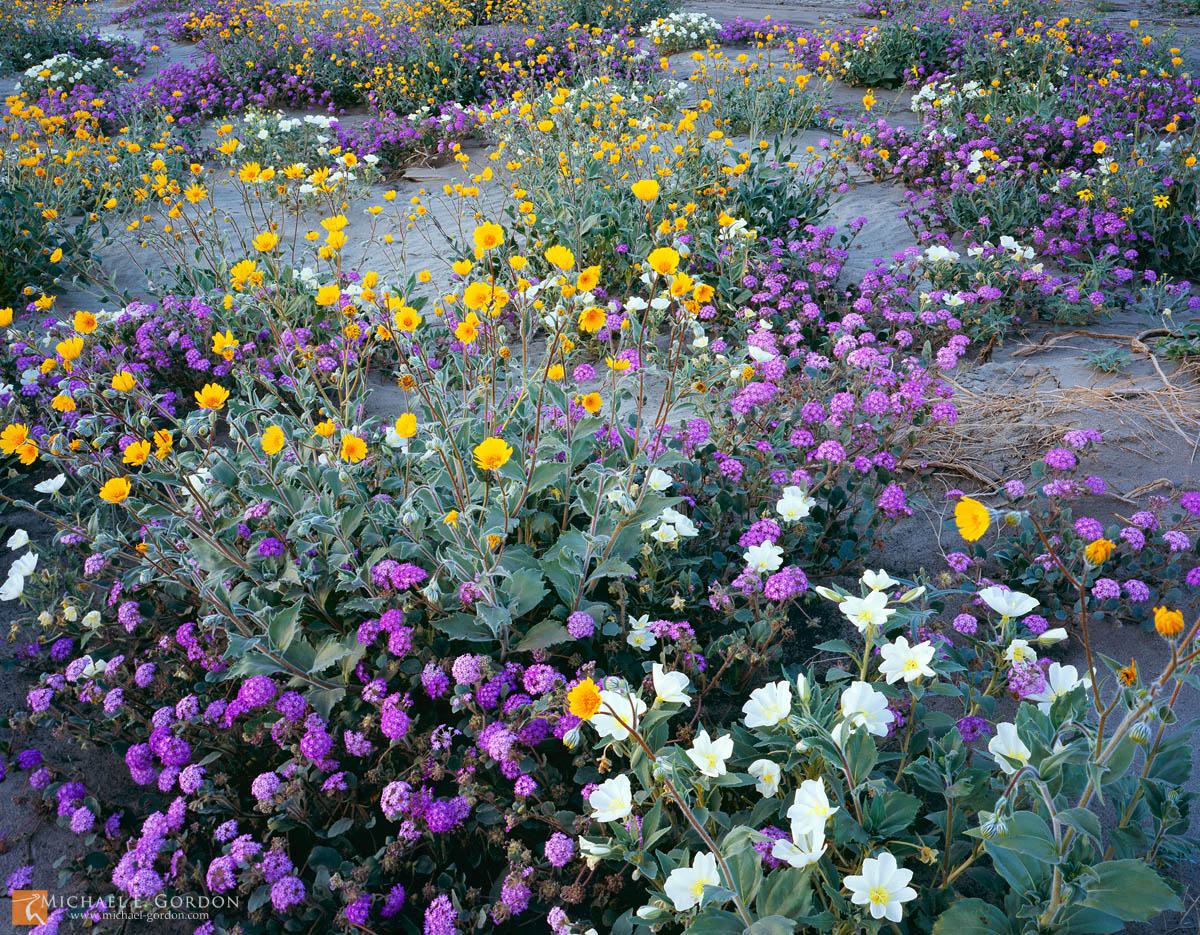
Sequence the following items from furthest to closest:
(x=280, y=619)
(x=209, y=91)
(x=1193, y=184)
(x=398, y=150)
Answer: (x=209, y=91), (x=398, y=150), (x=1193, y=184), (x=280, y=619)

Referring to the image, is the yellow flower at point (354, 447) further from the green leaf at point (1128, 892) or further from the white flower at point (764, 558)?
the green leaf at point (1128, 892)

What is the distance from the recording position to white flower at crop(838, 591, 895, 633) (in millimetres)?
1634

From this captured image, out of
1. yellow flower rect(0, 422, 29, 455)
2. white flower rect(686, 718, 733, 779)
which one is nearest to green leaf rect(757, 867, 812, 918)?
white flower rect(686, 718, 733, 779)

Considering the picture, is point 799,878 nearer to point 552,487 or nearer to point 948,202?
point 552,487

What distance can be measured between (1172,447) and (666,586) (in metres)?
2.57

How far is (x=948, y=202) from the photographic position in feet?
18.0

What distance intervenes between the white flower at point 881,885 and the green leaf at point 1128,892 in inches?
11.7

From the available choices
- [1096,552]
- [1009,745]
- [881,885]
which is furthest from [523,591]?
[1096,552]

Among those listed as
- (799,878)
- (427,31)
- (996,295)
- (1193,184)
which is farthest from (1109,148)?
(427,31)

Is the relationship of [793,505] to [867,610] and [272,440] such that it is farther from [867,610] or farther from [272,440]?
[272,440]

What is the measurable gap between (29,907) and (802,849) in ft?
6.66

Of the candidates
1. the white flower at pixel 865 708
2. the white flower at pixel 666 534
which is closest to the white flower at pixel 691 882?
the white flower at pixel 865 708

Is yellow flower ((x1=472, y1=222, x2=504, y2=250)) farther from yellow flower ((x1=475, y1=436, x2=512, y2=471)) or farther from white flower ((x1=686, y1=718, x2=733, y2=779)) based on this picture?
white flower ((x1=686, y1=718, x2=733, y2=779))

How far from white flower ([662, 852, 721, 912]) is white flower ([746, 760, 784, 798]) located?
32cm
